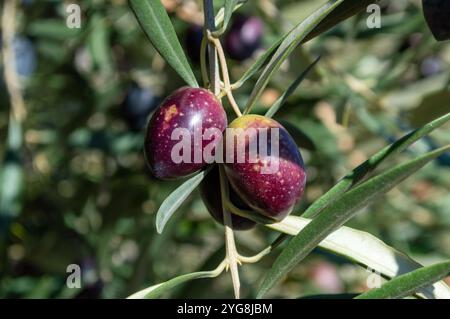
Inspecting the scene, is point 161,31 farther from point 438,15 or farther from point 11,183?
point 11,183

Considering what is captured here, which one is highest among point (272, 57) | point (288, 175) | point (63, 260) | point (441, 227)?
point (441, 227)

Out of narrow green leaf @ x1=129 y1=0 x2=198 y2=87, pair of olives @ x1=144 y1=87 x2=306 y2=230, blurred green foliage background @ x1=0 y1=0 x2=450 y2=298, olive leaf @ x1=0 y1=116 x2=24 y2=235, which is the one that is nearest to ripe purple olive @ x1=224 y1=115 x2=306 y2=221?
pair of olives @ x1=144 y1=87 x2=306 y2=230

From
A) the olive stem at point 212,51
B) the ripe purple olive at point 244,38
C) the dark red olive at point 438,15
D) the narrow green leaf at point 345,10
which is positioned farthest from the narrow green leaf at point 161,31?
the ripe purple olive at point 244,38

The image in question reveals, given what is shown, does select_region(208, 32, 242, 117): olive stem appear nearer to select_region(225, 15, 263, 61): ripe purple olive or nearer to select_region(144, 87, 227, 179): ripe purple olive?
select_region(144, 87, 227, 179): ripe purple olive

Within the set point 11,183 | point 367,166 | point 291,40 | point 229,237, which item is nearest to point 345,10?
point 291,40

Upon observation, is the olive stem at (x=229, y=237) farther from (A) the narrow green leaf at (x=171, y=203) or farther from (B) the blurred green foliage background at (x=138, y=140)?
(B) the blurred green foliage background at (x=138, y=140)

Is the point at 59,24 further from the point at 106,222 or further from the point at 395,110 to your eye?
→ the point at 395,110
